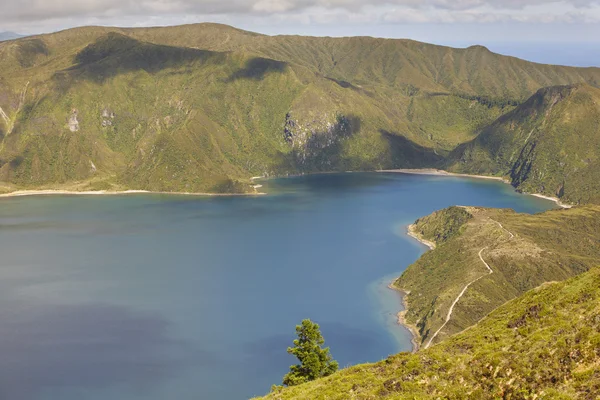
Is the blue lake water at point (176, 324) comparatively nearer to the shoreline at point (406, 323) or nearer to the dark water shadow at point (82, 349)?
the dark water shadow at point (82, 349)

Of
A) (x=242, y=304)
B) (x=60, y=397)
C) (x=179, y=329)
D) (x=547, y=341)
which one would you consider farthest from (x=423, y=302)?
(x=547, y=341)

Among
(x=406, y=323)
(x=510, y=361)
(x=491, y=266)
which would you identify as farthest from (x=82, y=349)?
(x=510, y=361)

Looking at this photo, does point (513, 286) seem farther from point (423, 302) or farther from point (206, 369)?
point (206, 369)

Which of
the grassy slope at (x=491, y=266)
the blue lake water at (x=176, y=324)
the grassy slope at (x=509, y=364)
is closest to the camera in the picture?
the grassy slope at (x=509, y=364)

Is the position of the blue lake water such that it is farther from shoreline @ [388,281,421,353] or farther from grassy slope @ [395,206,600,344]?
grassy slope @ [395,206,600,344]

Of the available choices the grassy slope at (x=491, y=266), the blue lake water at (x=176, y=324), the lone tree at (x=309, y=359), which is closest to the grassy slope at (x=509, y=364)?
the lone tree at (x=309, y=359)

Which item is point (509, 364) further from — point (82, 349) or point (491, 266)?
point (491, 266)

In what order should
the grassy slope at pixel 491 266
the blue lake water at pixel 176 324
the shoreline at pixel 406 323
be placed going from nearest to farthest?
the blue lake water at pixel 176 324, the shoreline at pixel 406 323, the grassy slope at pixel 491 266
